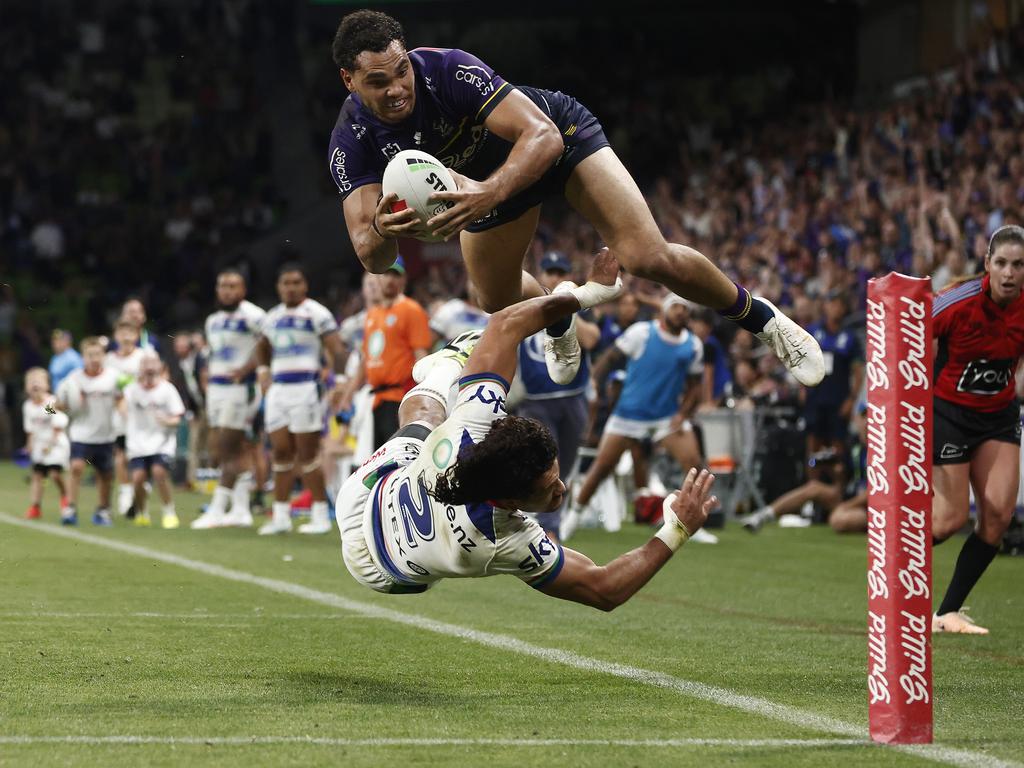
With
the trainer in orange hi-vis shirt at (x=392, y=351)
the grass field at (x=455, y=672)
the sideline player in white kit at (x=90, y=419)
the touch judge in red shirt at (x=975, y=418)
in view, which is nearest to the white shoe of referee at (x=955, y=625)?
the touch judge in red shirt at (x=975, y=418)

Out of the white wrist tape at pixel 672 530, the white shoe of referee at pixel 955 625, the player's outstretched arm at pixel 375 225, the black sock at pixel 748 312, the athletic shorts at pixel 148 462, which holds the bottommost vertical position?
the white shoe of referee at pixel 955 625

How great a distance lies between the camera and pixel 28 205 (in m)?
32.6

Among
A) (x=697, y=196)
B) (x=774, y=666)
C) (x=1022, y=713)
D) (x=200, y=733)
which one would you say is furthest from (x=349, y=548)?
(x=697, y=196)

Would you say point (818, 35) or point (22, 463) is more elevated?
point (818, 35)

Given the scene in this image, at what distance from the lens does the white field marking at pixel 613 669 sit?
198 inches

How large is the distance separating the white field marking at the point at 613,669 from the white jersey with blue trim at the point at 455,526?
884mm

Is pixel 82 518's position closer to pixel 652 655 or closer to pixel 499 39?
pixel 652 655

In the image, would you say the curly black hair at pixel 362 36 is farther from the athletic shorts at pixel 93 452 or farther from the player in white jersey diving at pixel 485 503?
the athletic shorts at pixel 93 452

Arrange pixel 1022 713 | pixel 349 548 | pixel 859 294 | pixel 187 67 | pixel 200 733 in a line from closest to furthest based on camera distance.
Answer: pixel 200 733, pixel 1022 713, pixel 349 548, pixel 859 294, pixel 187 67

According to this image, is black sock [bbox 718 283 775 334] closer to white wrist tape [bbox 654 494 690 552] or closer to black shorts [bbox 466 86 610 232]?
black shorts [bbox 466 86 610 232]

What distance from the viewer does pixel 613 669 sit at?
6.86m

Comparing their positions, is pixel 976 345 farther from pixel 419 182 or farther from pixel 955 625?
pixel 419 182

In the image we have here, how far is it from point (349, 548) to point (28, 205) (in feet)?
92.6

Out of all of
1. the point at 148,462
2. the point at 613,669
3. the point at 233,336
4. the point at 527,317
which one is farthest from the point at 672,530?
the point at 148,462
